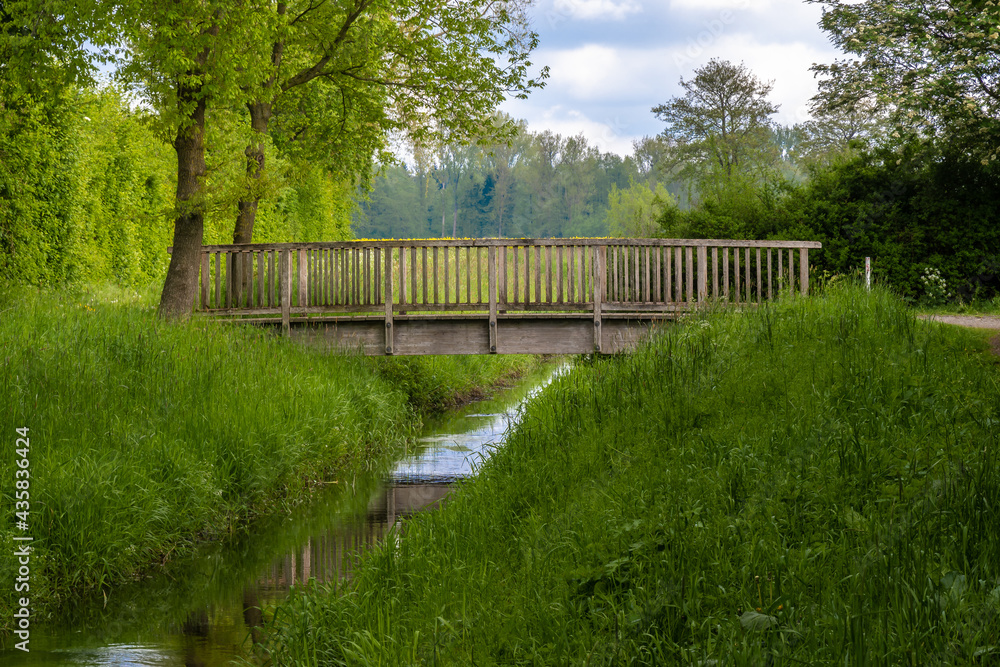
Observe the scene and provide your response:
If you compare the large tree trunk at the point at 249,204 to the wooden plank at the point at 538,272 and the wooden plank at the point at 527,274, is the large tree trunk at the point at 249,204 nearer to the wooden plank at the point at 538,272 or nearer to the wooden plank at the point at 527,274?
the wooden plank at the point at 527,274

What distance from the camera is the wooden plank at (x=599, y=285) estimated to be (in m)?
13.6

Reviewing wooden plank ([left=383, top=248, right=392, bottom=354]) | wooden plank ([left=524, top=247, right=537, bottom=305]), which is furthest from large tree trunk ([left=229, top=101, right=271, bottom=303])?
wooden plank ([left=524, top=247, right=537, bottom=305])

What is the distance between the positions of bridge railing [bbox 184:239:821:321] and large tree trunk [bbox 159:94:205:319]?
0.49m

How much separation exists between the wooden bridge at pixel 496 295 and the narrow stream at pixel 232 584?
3574 millimetres

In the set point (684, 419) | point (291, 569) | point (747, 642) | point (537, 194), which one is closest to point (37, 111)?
point (291, 569)

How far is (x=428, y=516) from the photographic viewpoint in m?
6.28

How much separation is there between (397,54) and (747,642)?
49.3ft

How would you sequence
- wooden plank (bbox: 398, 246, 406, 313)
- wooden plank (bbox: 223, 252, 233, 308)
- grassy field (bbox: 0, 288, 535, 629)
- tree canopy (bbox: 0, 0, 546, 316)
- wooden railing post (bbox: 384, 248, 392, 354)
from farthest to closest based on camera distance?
wooden plank (bbox: 223, 252, 233, 308) < wooden plank (bbox: 398, 246, 406, 313) < wooden railing post (bbox: 384, 248, 392, 354) < tree canopy (bbox: 0, 0, 546, 316) < grassy field (bbox: 0, 288, 535, 629)

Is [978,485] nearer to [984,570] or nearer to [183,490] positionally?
[984,570]

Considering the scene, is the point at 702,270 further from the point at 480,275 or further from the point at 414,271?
the point at 414,271

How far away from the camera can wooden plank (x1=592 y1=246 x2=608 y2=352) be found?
13.6m

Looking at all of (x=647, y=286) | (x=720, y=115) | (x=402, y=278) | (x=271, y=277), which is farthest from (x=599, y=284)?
(x=720, y=115)

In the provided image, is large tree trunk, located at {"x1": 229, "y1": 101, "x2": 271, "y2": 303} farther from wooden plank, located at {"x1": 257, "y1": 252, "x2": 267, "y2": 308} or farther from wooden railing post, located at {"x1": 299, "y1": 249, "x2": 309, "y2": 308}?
wooden railing post, located at {"x1": 299, "y1": 249, "x2": 309, "y2": 308}

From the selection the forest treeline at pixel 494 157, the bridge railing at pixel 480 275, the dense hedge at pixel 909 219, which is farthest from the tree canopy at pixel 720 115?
the bridge railing at pixel 480 275
